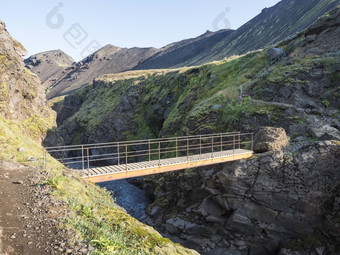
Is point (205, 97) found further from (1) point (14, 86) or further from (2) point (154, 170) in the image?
(1) point (14, 86)

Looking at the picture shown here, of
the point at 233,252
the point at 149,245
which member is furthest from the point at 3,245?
the point at 233,252

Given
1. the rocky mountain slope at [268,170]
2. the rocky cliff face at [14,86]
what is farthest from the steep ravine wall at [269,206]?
the rocky cliff face at [14,86]

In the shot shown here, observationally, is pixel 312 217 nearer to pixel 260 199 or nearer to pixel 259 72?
pixel 260 199

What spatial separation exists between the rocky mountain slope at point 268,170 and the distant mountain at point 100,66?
100789 millimetres

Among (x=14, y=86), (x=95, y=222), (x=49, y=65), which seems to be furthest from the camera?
(x=49, y=65)

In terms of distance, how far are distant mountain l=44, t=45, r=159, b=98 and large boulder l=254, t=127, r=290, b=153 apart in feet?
353

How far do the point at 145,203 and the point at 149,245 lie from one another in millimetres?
18321

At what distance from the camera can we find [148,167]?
1181 cm

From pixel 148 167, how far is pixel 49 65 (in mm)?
177023

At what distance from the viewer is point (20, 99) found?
56.8ft

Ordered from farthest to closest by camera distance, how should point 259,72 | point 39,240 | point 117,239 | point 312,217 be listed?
point 259,72 → point 312,217 → point 117,239 → point 39,240

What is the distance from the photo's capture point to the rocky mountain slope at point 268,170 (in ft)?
41.5

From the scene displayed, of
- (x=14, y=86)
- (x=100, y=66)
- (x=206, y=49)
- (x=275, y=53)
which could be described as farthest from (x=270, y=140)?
(x=100, y=66)

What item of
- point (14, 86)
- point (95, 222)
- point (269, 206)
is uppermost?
→ point (14, 86)
